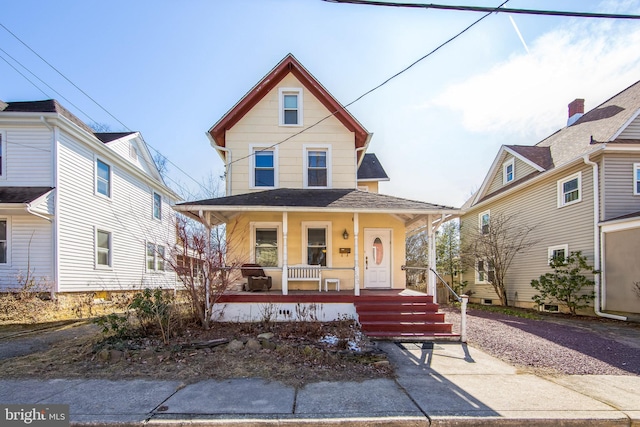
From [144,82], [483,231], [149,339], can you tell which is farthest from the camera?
[483,231]

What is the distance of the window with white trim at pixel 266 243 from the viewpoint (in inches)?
434

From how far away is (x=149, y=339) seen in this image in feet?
21.6

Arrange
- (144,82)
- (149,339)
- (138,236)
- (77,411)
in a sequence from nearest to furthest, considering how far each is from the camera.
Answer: (77,411)
(149,339)
(144,82)
(138,236)

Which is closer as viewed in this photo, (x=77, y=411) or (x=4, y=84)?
(x=77, y=411)

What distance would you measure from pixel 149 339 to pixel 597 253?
13.6 m

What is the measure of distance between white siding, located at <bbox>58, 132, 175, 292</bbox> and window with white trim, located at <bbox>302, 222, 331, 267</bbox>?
4155 mm

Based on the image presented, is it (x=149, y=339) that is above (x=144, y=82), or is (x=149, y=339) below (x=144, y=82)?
below

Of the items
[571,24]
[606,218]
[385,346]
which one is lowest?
[385,346]

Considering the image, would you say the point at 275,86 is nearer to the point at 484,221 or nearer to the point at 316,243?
the point at 316,243

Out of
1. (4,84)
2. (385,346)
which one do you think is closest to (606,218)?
(385,346)

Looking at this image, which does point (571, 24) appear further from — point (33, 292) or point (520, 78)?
point (33, 292)

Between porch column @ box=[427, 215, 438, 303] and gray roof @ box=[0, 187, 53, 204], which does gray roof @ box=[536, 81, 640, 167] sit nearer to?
porch column @ box=[427, 215, 438, 303]

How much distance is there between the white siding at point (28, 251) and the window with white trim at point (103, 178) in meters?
2.67

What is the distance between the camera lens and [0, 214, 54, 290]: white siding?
1036 cm
